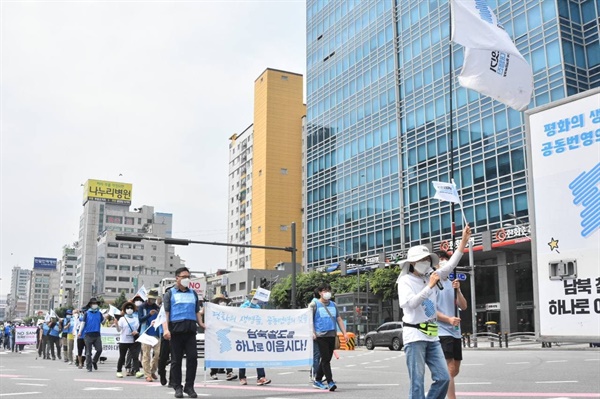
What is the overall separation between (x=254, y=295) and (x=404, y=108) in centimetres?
4340

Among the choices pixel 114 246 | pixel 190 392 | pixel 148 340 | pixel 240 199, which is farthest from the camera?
pixel 114 246

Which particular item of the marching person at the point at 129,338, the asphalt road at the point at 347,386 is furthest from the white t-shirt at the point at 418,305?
the marching person at the point at 129,338

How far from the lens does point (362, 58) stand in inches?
2447

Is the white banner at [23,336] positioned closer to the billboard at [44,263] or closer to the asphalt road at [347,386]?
the asphalt road at [347,386]

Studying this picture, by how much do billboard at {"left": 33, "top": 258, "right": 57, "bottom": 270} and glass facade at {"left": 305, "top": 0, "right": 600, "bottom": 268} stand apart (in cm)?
14118

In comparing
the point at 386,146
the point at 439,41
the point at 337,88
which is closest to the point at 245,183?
the point at 337,88

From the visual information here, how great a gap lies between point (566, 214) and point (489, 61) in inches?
122

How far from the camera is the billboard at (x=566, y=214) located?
4.89m

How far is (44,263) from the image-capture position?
188 meters

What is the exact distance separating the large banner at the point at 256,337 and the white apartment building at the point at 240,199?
288 ft

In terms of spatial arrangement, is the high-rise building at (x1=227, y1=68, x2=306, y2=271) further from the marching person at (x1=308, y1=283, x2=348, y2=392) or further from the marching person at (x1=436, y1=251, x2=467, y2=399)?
the marching person at (x1=436, y1=251, x2=467, y2=399)

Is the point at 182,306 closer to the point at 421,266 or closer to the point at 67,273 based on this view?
the point at 421,266

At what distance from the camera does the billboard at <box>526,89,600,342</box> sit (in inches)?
193

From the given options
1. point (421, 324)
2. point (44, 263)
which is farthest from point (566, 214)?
point (44, 263)
